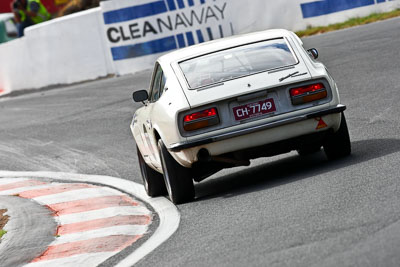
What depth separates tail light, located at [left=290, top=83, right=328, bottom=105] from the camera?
8.46 metres

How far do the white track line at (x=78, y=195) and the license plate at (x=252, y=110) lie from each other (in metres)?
2.45

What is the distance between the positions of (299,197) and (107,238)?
5.04ft

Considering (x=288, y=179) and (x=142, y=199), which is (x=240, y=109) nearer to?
(x=288, y=179)

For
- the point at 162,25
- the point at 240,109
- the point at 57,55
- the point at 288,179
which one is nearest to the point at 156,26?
the point at 162,25

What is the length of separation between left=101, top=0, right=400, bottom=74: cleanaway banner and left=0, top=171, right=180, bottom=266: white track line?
30.0 feet

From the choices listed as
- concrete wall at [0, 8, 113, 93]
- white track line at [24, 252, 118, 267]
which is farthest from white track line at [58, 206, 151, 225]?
concrete wall at [0, 8, 113, 93]

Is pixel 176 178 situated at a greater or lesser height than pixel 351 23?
greater

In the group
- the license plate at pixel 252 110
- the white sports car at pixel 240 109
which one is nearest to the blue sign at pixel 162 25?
the white sports car at pixel 240 109

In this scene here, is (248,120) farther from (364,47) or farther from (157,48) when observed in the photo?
(157,48)

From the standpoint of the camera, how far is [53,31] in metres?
23.4

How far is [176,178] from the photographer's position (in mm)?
8719

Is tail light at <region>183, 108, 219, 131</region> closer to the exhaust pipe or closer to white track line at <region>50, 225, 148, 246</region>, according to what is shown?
the exhaust pipe

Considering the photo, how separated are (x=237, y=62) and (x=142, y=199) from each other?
1902 millimetres

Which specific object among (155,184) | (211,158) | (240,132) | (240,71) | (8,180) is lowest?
(8,180)
